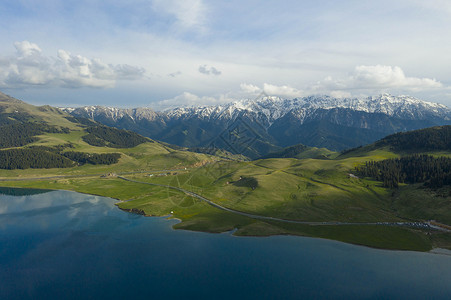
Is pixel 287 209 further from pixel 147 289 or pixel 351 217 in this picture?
pixel 147 289

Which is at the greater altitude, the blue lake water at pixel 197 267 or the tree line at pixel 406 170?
the tree line at pixel 406 170

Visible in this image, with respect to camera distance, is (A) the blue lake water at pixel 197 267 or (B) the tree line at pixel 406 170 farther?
(B) the tree line at pixel 406 170

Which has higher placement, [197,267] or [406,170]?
[406,170]

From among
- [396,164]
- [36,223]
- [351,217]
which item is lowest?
[36,223]

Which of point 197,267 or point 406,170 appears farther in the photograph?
point 406,170

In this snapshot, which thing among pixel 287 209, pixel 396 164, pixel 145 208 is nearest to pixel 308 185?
pixel 287 209

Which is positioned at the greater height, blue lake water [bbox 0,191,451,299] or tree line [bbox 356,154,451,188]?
tree line [bbox 356,154,451,188]

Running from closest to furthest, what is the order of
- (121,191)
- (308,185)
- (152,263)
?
(152,263) < (308,185) < (121,191)

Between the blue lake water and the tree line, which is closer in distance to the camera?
the blue lake water
